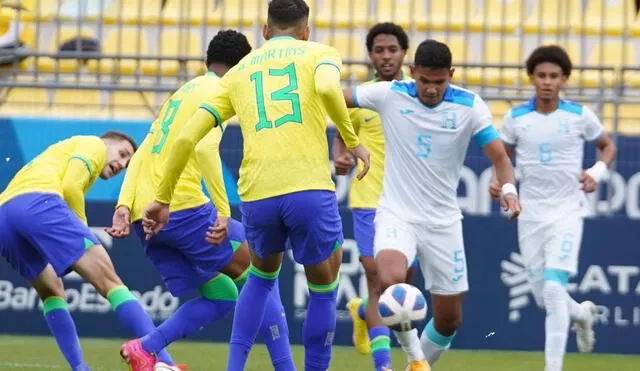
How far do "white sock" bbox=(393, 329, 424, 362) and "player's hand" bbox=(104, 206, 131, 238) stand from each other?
1.73 m

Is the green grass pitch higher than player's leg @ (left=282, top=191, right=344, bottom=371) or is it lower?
lower

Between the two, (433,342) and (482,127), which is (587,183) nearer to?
(482,127)

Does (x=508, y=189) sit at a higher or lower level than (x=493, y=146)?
lower

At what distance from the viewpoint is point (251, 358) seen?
11141 millimetres

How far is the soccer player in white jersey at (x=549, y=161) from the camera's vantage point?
33.5 feet

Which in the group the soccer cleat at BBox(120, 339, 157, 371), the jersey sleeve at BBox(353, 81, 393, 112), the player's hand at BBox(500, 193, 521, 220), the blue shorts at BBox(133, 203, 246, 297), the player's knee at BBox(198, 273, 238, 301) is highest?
the jersey sleeve at BBox(353, 81, 393, 112)

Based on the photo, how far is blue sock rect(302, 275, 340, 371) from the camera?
7.77 m

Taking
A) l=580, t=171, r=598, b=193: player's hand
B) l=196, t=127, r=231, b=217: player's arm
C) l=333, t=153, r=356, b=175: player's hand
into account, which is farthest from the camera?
l=580, t=171, r=598, b=193: player's hand

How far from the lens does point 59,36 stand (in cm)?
1377

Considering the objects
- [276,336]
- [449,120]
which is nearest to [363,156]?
[449,120]

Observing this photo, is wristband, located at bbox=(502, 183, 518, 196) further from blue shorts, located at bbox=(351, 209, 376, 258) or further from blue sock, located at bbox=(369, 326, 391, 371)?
blue shorts, located at bbox=(351, 209, 376, 258)

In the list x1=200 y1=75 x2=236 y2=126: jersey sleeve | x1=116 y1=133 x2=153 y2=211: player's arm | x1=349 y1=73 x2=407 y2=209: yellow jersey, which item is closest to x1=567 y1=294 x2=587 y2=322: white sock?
x1=349 y1=73 x2=407 y2=209: yellow jersey

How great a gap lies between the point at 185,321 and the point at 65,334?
0.78 meters

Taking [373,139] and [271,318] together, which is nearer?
[271,318]
